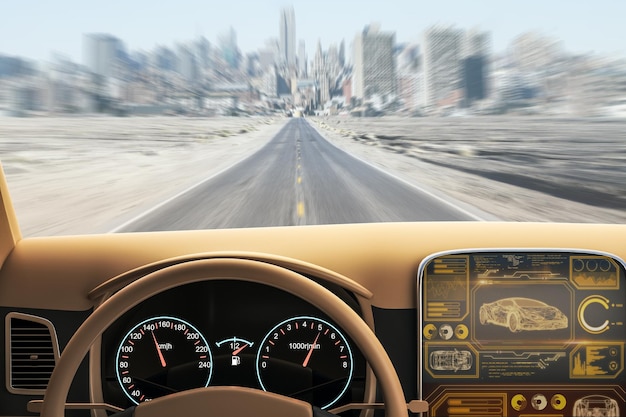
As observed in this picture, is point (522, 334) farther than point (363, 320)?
Yes

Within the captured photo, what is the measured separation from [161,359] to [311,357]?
20.1 inches

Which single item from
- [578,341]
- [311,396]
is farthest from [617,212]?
[311,396]

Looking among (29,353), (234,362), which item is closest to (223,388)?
(234,362)

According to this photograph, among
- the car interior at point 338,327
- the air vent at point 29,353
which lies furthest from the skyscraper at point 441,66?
the air vent at point 29,353

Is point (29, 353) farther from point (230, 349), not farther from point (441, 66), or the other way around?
point (441, 66)

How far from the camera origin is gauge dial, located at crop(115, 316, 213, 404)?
7.50 ft

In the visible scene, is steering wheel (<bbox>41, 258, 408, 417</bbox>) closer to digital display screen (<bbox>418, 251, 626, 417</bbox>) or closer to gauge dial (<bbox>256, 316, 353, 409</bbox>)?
gauge dial (<bbox>256, 316, 353, 409</bbox>)

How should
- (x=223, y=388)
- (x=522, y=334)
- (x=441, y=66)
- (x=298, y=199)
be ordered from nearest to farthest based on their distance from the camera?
1. (x=223, y=388)
2. (x=522, y=334)
3. (x=441, y=66)
4. (x=298, y=199)

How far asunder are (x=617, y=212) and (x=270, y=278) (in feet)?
24.8

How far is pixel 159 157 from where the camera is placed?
43.1ft

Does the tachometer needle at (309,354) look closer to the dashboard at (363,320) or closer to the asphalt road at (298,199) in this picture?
the dashboard at (363,320)

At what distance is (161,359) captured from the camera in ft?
7.59

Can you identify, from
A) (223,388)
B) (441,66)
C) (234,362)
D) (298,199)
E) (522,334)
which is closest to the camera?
(223,388)

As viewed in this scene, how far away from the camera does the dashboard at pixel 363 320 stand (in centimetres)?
234
